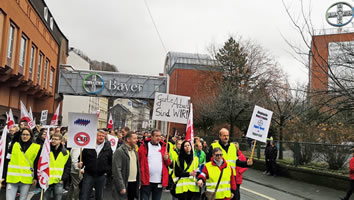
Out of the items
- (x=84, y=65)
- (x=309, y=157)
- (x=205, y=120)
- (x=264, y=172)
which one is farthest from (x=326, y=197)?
(x=84, y=65)

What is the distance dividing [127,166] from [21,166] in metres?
2.08

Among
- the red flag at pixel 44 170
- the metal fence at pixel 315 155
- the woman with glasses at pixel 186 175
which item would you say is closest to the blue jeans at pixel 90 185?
the red flag at pixel 44 170

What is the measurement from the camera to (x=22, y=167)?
6.42m

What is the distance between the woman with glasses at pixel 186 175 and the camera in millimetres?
6613

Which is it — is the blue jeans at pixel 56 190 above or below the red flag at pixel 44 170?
below

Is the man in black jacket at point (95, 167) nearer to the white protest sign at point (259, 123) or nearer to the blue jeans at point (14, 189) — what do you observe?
the blue jeans at point (14, 189)

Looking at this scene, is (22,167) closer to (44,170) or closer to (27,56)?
(44,170)

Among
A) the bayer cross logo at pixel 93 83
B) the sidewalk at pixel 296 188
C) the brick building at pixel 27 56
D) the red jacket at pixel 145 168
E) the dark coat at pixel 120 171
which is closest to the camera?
the dark coat at pixel 120 171

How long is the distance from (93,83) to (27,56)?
14.4 m

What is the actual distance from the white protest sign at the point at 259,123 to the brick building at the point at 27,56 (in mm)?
15486

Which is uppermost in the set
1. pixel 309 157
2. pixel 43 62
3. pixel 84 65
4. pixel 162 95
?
pixel 84 65

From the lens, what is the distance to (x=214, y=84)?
124 ft

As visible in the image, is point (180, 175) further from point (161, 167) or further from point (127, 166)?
point (127, 166)

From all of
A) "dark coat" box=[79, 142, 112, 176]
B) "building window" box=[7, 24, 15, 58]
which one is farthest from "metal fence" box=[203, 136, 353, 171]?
"building window" box=[7, 24, 15, 58]
